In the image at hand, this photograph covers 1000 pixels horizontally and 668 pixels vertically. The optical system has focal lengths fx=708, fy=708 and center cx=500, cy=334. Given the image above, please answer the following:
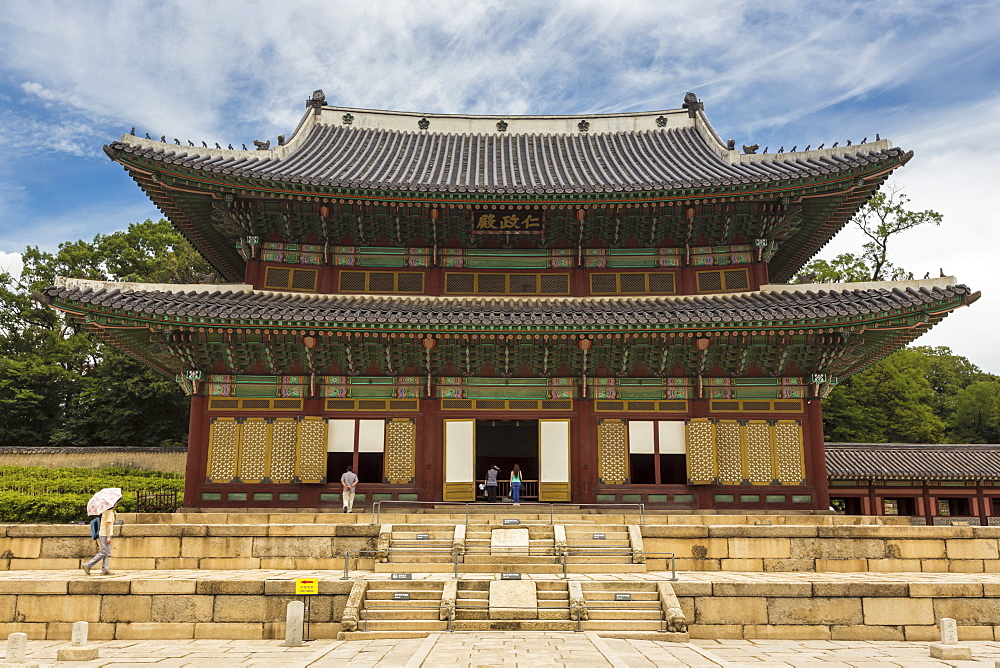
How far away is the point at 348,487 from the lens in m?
20.4

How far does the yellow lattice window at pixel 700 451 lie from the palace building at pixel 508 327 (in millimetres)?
61

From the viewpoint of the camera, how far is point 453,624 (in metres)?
12.9

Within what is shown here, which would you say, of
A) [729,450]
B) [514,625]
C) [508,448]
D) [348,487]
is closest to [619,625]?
[514,625]

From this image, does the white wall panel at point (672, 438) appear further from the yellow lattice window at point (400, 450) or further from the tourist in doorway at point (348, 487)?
the tourist in doorway at point (348, 487)

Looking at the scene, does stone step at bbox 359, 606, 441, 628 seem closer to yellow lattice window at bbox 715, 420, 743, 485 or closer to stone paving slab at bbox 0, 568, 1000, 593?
stone paving slab at bbox 0, 568, 1000, 593

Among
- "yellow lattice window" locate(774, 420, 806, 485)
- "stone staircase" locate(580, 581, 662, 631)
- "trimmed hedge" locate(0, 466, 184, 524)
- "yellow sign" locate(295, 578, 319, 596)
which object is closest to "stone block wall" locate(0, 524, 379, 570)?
"yellow sign" locate(295, 578, 319, 596)

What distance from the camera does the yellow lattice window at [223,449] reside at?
2097 cm

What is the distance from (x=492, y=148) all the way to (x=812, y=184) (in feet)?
42.1

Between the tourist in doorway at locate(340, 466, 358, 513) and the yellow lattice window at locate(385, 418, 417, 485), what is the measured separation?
115cm

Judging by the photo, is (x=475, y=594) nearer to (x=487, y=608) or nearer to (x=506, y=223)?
(x=487, y=608)

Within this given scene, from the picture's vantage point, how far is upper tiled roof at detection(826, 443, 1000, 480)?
91.8 ft

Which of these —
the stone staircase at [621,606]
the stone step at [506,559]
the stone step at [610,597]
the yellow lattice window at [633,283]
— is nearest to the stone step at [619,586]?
the stone staircase at [621,606]

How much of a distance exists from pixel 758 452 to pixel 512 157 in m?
14.5

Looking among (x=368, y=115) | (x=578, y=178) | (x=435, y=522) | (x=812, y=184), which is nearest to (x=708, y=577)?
(x=435, y=522)
